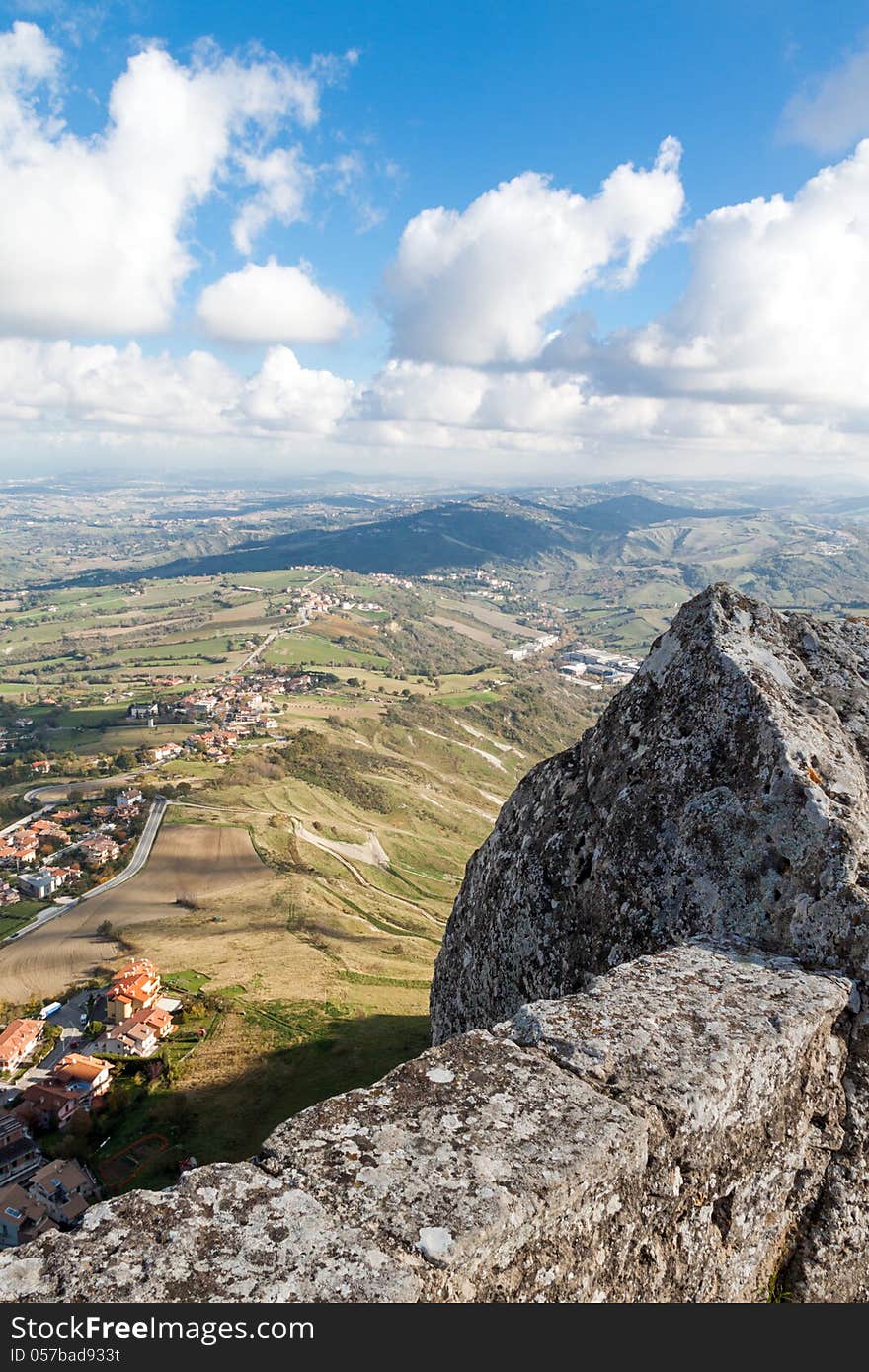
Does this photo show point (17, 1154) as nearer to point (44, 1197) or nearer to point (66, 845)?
point (44, 1197)

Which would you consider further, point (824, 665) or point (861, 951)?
point (824, 665)

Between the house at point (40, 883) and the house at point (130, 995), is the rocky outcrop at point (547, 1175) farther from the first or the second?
the house at point (40, 883)

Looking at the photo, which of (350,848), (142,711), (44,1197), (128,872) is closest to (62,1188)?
(44,1197)

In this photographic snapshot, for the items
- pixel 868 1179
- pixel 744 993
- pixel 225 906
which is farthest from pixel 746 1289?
pixel 225 906

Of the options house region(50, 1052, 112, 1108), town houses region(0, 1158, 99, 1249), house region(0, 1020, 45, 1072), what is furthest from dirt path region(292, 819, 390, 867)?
town houses region(0, 1158, 99, 1249)

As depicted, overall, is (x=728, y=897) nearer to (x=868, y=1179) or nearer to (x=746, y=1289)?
(x=868, y=1179)
